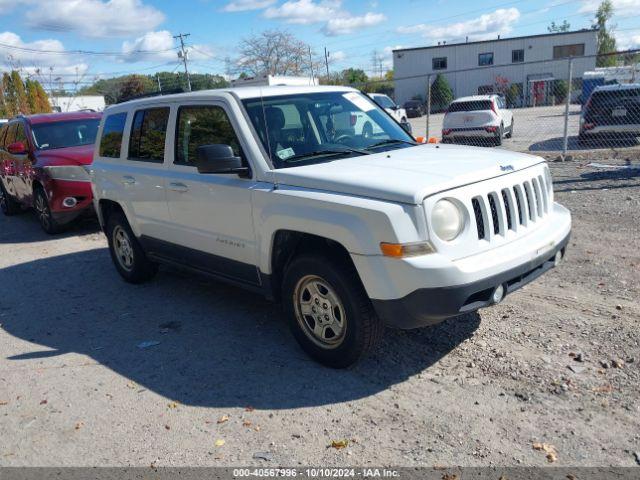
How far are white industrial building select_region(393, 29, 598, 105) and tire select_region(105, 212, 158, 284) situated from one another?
4168cm

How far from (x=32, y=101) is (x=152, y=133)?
3575 cm

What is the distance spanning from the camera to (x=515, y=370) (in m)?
3.88

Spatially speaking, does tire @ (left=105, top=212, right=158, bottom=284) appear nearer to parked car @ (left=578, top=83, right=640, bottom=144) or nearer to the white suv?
the white suv

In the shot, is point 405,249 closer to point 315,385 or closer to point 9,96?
point 315,385

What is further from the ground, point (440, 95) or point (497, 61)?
point (497, 61)

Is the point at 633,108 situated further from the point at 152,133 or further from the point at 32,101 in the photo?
the point at 32,101

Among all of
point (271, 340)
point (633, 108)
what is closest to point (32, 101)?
point (633, 108)

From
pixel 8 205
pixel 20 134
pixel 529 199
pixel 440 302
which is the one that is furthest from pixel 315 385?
pixel 8 205

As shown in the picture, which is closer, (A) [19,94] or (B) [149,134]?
(B) [149,134]

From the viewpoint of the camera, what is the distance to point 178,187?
508 cm

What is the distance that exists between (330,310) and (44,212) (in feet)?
24.3

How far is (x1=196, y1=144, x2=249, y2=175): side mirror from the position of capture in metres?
4.16

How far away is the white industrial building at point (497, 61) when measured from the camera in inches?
1831

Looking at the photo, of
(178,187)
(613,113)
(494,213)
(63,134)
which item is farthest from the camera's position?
(613,113)
